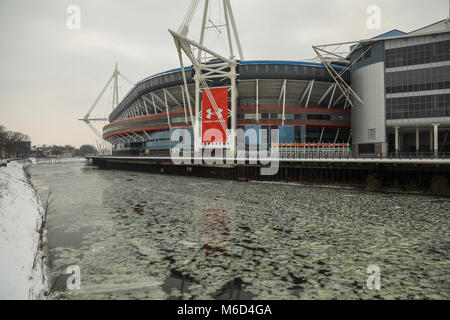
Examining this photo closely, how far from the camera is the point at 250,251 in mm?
8242

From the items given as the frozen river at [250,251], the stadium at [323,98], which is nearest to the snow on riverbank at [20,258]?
the frozen river at [250,251]

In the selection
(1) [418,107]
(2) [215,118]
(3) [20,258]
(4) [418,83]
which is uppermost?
(4) [418,83]

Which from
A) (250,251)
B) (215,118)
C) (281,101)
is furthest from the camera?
(281,101)

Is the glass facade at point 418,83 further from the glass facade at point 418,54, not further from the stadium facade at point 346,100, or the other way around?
the stadium facade at point 346,100

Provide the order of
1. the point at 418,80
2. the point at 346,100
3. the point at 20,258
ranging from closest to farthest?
the point at 20,258, the point at 418,80, the point at 346,100

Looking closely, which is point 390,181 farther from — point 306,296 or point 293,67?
point 293,67

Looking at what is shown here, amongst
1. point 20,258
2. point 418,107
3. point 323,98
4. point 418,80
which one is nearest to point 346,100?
point 323,98

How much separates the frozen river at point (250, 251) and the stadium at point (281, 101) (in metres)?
34.0

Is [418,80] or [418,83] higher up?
[418,80]

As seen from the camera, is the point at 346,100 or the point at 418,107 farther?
the point at 346,100

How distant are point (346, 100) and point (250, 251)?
51878mm

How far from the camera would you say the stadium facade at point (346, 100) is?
3419 centimetres

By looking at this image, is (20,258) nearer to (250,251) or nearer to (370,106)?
(250,251)
